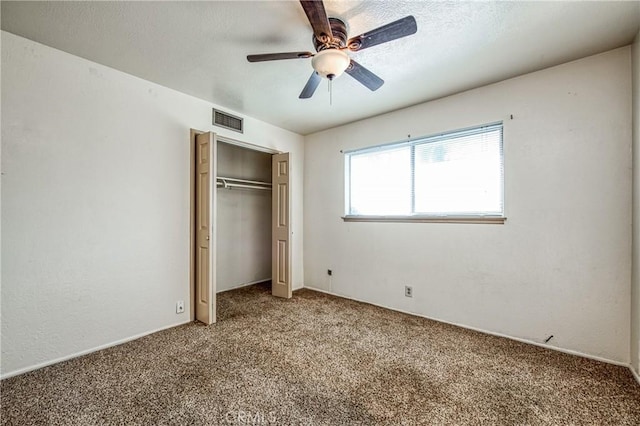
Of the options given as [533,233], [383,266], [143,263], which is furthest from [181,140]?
[533,233]

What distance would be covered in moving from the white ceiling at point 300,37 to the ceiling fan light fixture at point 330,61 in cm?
27

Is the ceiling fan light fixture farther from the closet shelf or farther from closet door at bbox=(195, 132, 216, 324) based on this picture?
the closet shelf

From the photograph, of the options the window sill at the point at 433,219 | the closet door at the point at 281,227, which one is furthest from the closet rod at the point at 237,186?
the window sill at the point at 433,219

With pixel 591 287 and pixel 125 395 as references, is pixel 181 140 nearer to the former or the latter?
pixel 125 395

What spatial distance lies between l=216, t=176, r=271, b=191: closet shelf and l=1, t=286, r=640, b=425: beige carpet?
6.57ft

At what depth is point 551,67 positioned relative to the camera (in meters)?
2.39

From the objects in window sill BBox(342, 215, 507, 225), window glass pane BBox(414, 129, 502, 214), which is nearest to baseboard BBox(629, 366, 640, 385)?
Result: window sill BBox(342, 215, 507, 225)

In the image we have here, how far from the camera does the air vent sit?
3.28m

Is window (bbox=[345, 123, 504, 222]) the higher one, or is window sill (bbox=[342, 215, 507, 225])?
window (bbox=[345, 123, 504, 222])

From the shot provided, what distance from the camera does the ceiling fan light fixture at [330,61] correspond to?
1.73 meters

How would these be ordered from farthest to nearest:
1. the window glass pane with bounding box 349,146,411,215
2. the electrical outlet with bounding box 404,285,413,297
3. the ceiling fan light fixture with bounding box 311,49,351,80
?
1. the window glass pane with bounding box 349,146,411,215
2. the electrical outlet with bounding box 404,285,413,297
3. the ceiling fan light fixture with bounding box 311,49,351,80

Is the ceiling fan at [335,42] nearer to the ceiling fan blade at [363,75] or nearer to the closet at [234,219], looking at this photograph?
the ceiling fan blade at [363,75]

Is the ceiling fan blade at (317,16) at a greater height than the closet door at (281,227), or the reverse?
the ceiling fan blade at (317,16)

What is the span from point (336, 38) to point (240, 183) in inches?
116
